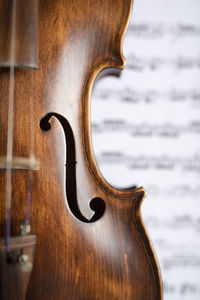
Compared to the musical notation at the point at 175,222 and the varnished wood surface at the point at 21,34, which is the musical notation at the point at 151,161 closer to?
the musical notation at the point at 175,222

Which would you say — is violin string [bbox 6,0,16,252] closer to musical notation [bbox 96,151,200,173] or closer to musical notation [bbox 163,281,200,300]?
musical notation [bbox 96,151,200,173]

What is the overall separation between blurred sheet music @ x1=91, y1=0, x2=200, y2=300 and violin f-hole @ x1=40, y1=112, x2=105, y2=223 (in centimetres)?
33

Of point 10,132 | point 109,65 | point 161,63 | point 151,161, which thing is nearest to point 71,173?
point 10,132

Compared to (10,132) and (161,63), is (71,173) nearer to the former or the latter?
(10,132)

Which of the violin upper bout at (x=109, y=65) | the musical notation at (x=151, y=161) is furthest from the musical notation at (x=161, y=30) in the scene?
the musical notation at (x=151, y=161)

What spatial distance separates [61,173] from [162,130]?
0.48 m

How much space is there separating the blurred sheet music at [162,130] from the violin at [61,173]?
1.04 feet

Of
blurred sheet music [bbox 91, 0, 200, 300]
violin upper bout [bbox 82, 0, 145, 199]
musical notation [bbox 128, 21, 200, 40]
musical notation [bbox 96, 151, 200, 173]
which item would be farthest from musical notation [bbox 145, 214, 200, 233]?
musical notation [bbox 128, 21, 200, 40]

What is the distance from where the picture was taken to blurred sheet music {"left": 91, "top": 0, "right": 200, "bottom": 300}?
108 cm

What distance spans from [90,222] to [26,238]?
15 centimetres

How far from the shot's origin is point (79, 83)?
0.77m

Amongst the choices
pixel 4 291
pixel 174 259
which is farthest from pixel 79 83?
pixel 174 259

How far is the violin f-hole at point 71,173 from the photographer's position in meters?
0.73

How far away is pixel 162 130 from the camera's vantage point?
1091 mm
